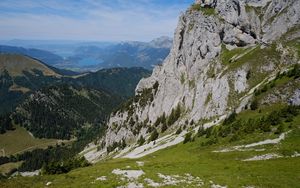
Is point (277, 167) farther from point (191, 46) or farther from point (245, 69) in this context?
point (191, 46)

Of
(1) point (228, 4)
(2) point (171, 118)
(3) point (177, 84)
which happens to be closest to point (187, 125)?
(2) point (171, 118)

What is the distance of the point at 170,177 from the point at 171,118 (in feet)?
348

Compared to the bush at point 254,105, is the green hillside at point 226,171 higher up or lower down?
lower down

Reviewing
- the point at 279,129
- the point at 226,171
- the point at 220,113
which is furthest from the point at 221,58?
the point at 226,171

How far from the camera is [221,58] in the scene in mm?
137500

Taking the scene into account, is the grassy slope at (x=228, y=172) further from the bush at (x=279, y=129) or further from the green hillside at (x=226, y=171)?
the bush at (x=279, y=129)

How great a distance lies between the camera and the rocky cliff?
365 feet

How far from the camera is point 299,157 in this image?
48.1m

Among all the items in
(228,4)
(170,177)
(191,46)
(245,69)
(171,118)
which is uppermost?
(228,4)

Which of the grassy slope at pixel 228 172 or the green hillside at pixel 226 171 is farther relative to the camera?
the green hillside at pixel 226 171

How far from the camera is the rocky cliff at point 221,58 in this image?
111188 mm

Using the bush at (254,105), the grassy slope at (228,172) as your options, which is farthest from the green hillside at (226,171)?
the bush at (254,105)

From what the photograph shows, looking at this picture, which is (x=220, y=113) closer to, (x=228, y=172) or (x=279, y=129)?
(x=279, y=129)

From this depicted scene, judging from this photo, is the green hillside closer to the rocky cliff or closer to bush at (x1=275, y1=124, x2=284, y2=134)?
bush at (x1=275, y1=124, x2=284, y2=134)
